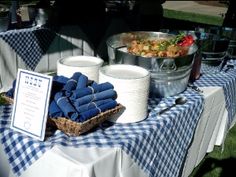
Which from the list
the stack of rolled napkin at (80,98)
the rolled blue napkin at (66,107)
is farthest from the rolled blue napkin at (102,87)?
the rolled blue napkin at (66,107)

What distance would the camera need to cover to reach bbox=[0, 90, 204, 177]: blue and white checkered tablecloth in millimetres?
1056

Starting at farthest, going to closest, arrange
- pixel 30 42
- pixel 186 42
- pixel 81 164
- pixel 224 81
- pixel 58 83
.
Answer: pixel 30 42 < pixel 224 81 < pixel 186 42 < pixel 58 83 < pixel 81 164

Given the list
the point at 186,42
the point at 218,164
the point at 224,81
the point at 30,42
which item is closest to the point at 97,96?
the point at 186,42

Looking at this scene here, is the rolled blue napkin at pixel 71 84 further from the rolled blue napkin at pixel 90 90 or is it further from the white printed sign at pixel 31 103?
the white printed sign at pixel 31 103

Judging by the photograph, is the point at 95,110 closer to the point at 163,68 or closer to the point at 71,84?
the point at 71,84

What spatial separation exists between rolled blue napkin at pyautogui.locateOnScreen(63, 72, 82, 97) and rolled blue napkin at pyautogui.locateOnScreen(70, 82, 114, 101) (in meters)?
0.02

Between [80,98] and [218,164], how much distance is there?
146 centimetres

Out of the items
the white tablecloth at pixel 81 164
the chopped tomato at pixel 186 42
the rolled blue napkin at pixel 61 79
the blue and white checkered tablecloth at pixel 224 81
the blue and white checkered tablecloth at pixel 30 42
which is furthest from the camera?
the blue and white checkered tablecloth at pixel 30 42

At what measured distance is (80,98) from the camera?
1.09 meters

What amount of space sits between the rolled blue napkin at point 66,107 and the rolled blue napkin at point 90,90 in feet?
0.10

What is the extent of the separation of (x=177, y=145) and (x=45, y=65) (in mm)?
2299

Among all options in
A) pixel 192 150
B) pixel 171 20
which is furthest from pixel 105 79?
pixel 171 20

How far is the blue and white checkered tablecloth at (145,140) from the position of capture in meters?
1.06

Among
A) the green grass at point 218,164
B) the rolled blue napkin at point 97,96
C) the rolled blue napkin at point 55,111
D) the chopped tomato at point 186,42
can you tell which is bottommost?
the green grass at point 218,164
